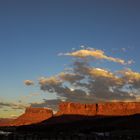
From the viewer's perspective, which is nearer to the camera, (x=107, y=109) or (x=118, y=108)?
(x=118, y=108)

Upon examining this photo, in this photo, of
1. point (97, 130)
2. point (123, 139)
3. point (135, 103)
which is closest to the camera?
point (97, 130)

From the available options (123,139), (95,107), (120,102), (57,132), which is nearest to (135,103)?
(120,102)

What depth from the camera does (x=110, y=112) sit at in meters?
180

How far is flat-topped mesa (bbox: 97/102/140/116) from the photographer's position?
165375 mm

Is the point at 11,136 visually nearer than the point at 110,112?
Yes

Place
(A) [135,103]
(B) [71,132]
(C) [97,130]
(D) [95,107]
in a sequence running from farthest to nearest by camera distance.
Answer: (D) [95,107] < (A) [135,103] < (B) [71,132] < (C) [97,130]

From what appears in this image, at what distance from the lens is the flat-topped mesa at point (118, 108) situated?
165 m

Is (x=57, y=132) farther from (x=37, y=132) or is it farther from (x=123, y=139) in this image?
(x=123, y=139)

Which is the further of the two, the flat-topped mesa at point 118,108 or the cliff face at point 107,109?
the cliff face at point 107,109

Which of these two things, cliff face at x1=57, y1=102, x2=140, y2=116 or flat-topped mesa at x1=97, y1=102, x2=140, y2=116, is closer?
flat-topped mesa at x1=97, y1=102, x2=140, y2=116

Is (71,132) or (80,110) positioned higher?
(80,110)

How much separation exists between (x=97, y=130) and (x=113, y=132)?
4208 millimetres

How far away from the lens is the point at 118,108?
179 meters

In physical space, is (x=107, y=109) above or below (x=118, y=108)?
above
